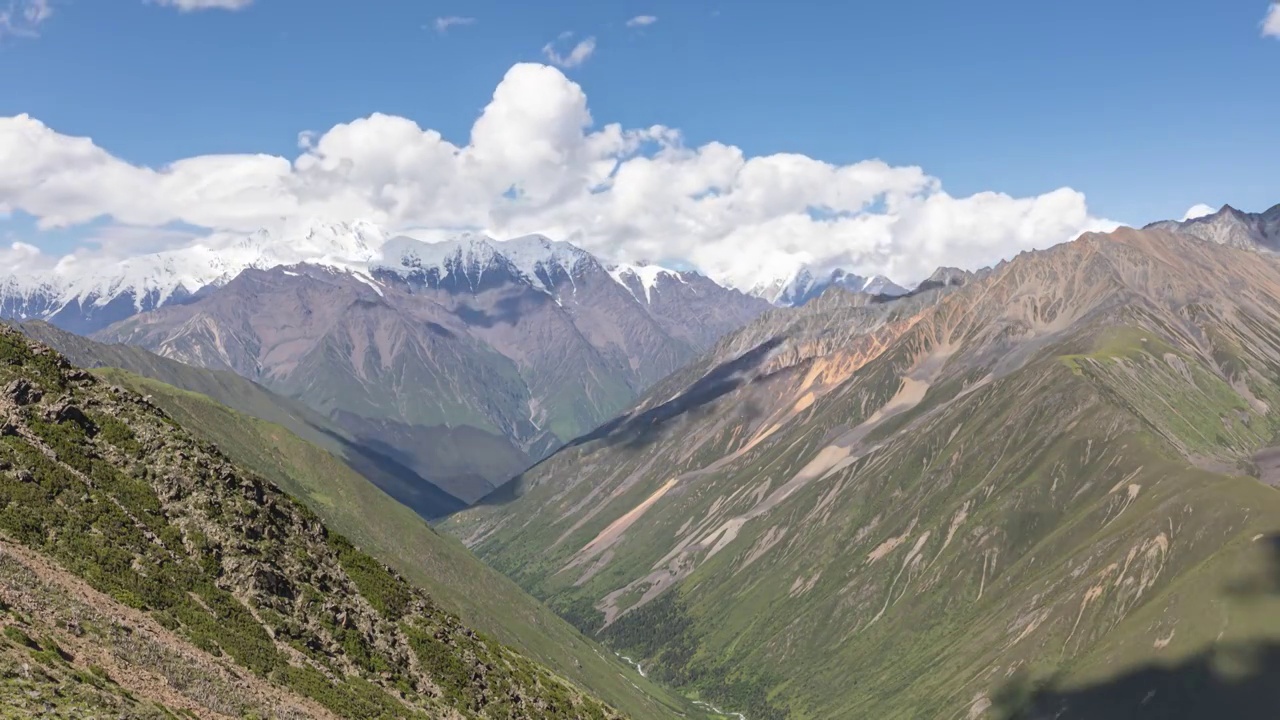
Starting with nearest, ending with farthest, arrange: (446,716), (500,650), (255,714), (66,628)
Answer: (66,628) → (255,714) → (446,716) → (500,650)

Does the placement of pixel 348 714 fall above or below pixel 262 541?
below

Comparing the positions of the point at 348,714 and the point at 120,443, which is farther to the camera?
the point at 120,443

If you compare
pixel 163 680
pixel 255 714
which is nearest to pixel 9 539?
pixel 163 680

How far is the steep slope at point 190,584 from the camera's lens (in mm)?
80000

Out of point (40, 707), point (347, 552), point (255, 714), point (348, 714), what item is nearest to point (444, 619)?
point (347, 552)

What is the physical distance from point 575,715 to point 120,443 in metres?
71.5

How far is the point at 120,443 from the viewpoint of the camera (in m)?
113

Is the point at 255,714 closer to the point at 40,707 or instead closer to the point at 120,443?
the point at 40,707

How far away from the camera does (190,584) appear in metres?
97.7

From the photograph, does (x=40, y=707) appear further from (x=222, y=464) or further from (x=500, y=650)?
(x=500, y=650)

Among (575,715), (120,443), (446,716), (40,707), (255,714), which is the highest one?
(120,443)

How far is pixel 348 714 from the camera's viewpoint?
93.2 metres


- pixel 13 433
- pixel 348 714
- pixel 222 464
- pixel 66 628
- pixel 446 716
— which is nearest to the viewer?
pixel 66 628

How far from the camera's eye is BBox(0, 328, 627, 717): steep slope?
8000 centimetres
